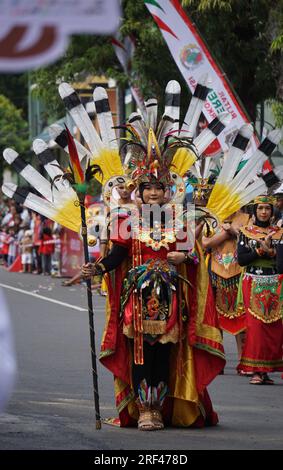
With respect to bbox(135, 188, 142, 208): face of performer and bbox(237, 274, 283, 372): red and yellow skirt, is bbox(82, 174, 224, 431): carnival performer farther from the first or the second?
bbox(237, 274, 283, 372): red and yellow skirt

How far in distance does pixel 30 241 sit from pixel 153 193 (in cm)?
2372

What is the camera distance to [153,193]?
8734mm

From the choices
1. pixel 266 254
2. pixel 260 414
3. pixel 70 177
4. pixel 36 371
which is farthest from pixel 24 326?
pixel 70 177

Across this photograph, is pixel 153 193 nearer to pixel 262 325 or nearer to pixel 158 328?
pixel 158 328

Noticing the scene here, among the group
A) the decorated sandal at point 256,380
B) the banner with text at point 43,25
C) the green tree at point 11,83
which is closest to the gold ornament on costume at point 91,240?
the green tree at point 11,83

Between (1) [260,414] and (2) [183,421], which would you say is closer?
(2) [183,421]

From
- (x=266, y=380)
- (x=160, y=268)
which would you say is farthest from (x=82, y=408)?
(x=266, y=380)

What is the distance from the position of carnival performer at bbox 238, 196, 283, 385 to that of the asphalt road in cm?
22

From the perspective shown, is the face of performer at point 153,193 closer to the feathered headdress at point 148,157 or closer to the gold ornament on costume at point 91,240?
the feathered headdress at point 148,157

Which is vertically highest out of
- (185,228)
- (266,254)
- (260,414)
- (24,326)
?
(185,228)

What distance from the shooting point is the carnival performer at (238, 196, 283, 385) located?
11.6 m

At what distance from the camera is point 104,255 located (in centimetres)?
890
